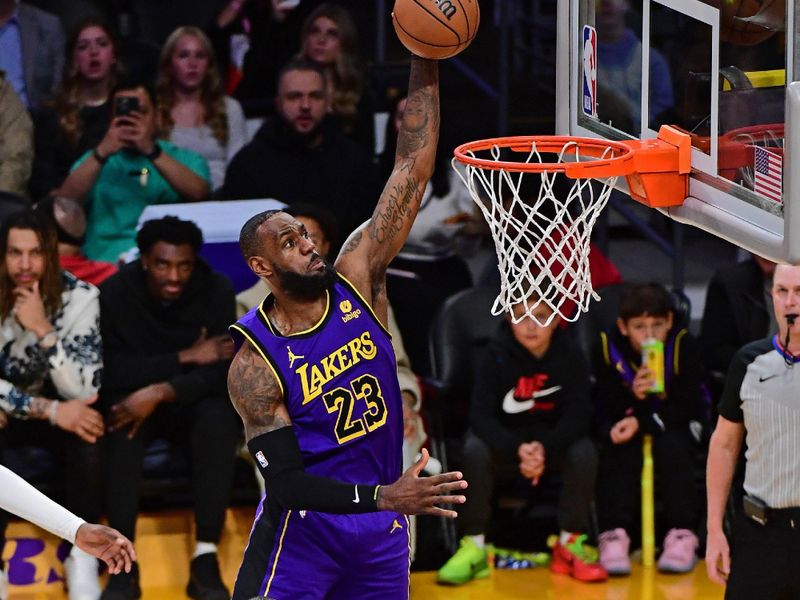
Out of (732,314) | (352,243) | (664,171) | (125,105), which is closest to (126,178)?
(125,105)

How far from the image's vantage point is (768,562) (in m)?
5.34

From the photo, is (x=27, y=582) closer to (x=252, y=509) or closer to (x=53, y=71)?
(x=252, y=509)

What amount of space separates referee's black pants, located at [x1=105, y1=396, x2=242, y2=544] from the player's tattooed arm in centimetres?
213

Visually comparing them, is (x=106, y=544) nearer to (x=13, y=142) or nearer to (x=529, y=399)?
(x=529, y=399)

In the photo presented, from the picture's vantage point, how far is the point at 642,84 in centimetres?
534

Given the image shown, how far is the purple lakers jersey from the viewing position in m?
4.82

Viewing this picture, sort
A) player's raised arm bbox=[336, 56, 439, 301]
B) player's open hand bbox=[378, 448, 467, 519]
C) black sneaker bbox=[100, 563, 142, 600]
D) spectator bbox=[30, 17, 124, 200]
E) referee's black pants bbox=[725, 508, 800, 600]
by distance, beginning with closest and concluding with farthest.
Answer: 1. player's open hand bbox=[378, 448, 467, 519]
2. player's raised arm bbox=[336, 56, 439, 301]
3. referee's black pants bbox=[725, 508, 800, 600]
4. black sneaker bbox=[100, 563, 142, 600]
5. spectator bbox=[30, 17, 124, 200]

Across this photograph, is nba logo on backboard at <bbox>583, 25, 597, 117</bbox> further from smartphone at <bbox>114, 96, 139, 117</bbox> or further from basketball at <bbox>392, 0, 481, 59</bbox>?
smartphone at <bbox>114, 96, 139, 117</bbox>

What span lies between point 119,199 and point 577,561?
9.60 ft

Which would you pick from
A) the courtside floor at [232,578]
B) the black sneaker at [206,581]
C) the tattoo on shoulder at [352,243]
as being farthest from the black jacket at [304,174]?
the tattoo on shoulder at [352,243]

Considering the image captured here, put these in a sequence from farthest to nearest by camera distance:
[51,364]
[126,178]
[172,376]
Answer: [126,178]
[172,376]
[51,364]

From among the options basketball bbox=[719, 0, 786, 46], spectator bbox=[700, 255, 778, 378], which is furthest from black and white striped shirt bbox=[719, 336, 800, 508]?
spectator bbox=[700, 255, 778, 378]

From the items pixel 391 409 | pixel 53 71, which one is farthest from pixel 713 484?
pixel 53 71

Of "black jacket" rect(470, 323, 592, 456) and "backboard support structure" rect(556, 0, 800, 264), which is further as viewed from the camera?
"black jacket" rect(470, 323, 592, 456)
